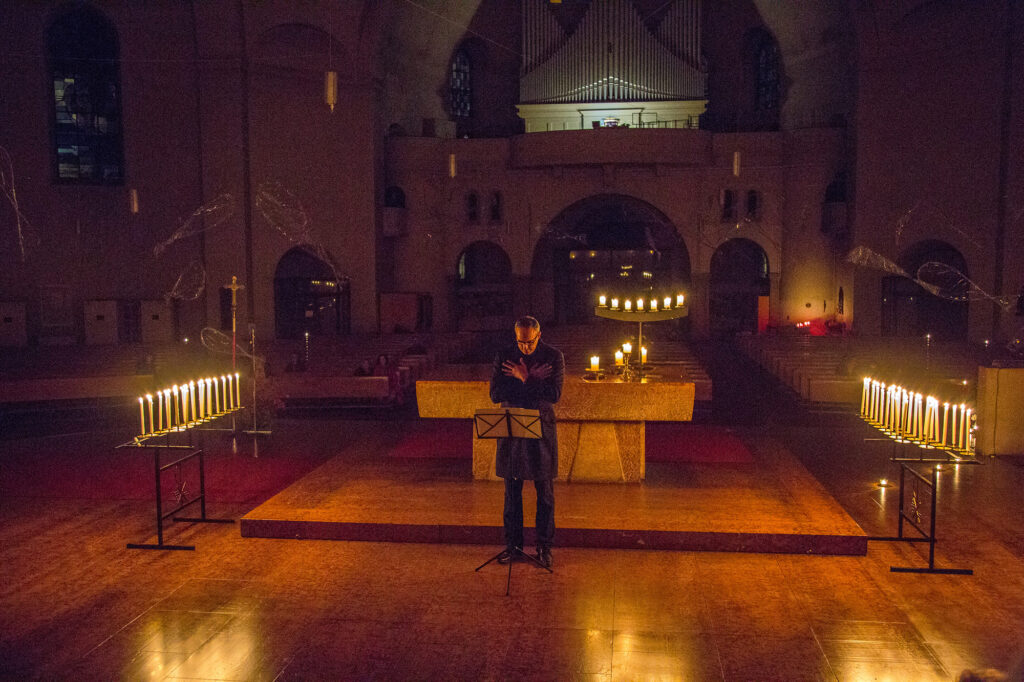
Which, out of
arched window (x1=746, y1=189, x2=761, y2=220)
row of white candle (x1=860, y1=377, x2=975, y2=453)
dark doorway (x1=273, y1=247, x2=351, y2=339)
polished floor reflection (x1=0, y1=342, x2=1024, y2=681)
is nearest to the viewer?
polished floor reflection (x1=0, y1=342, x2=1024, y2=681)

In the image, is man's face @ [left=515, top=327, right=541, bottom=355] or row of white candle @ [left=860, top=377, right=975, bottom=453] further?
row of white candle @ [left=860, top=377, right=975, bottom=453]

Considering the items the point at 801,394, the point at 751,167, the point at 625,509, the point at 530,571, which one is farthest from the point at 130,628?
the point at 751,167

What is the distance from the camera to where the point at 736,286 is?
27.2 meters

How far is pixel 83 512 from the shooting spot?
281 inches

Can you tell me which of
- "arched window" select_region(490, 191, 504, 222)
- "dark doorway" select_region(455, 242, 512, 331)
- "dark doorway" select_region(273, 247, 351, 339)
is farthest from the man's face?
"dark doorway" select_region(455, 242, 512, 331)

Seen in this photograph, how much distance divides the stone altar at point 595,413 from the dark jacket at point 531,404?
1475mm

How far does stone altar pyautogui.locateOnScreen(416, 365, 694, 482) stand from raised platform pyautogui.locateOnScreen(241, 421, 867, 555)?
0.62 ft

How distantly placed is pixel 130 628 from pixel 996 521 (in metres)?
6.65

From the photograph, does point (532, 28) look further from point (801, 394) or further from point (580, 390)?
point (580, 390)

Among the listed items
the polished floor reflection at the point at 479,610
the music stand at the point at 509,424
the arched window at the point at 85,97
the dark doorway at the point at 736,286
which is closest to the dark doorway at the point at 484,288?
the dark doorway at the point at 736,286

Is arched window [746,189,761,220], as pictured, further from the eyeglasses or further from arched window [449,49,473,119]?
the eyeglasses

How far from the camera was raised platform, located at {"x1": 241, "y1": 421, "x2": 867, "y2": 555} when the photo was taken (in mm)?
6004

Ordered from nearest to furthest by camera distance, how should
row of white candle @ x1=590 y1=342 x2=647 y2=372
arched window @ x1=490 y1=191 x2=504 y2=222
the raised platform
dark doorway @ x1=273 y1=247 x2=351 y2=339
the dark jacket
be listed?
the dark jacket < the raised platform < row of white candle @ x1=590 y1=342 x2=647 y2=372 < dark doorway @ x1=273 y1=247 x2=351 y2=339 < arched window @ x1=490 y1=191 x2=504 y2=222

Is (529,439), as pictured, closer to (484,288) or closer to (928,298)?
(928,298)
